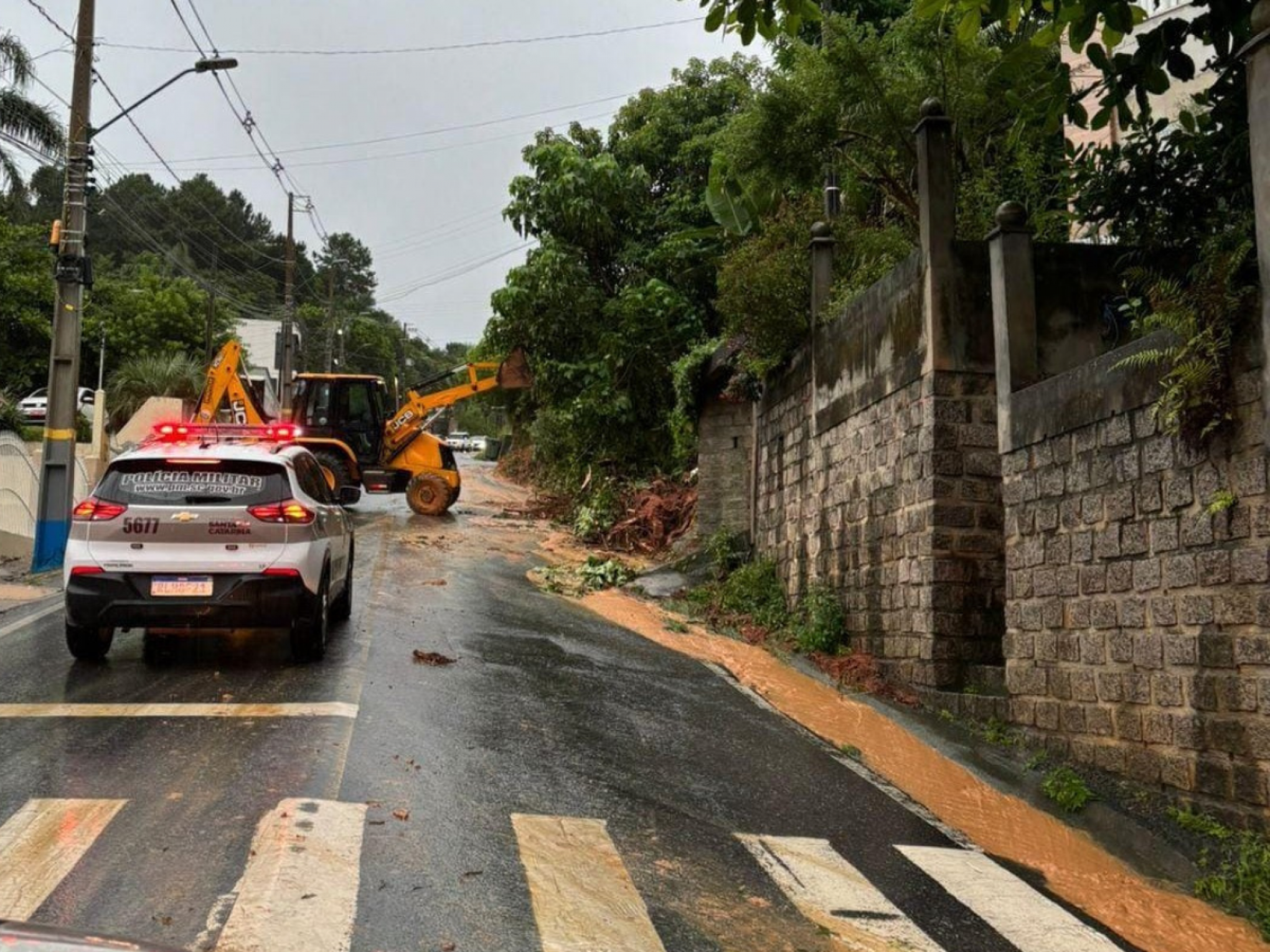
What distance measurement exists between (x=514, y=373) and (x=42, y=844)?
19.8m

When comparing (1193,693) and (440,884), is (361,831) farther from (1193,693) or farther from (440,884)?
(1193,693)

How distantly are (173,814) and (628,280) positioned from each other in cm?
2213

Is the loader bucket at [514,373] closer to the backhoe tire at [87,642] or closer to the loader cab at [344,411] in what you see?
the loader cab at [344,411]

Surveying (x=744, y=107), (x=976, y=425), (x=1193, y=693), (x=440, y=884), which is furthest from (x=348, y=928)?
(x=744, y=107)

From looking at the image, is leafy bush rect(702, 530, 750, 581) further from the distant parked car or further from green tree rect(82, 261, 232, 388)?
green tree rect(82, 261, 232, 388)

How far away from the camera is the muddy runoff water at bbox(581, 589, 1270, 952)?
16.9ft

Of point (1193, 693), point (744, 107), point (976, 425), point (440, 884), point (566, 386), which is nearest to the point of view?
point (440, 884)

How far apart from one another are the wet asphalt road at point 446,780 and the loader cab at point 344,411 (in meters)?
13.6

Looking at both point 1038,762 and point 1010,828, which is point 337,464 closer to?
point 1038,762

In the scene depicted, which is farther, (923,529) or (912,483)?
(912,483)

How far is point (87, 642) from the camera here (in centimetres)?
905

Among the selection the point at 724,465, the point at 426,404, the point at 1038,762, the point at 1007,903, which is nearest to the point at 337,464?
the point at 426,404

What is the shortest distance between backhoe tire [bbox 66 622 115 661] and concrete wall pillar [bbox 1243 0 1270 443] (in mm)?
8610

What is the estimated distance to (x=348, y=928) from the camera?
4.12 metres
